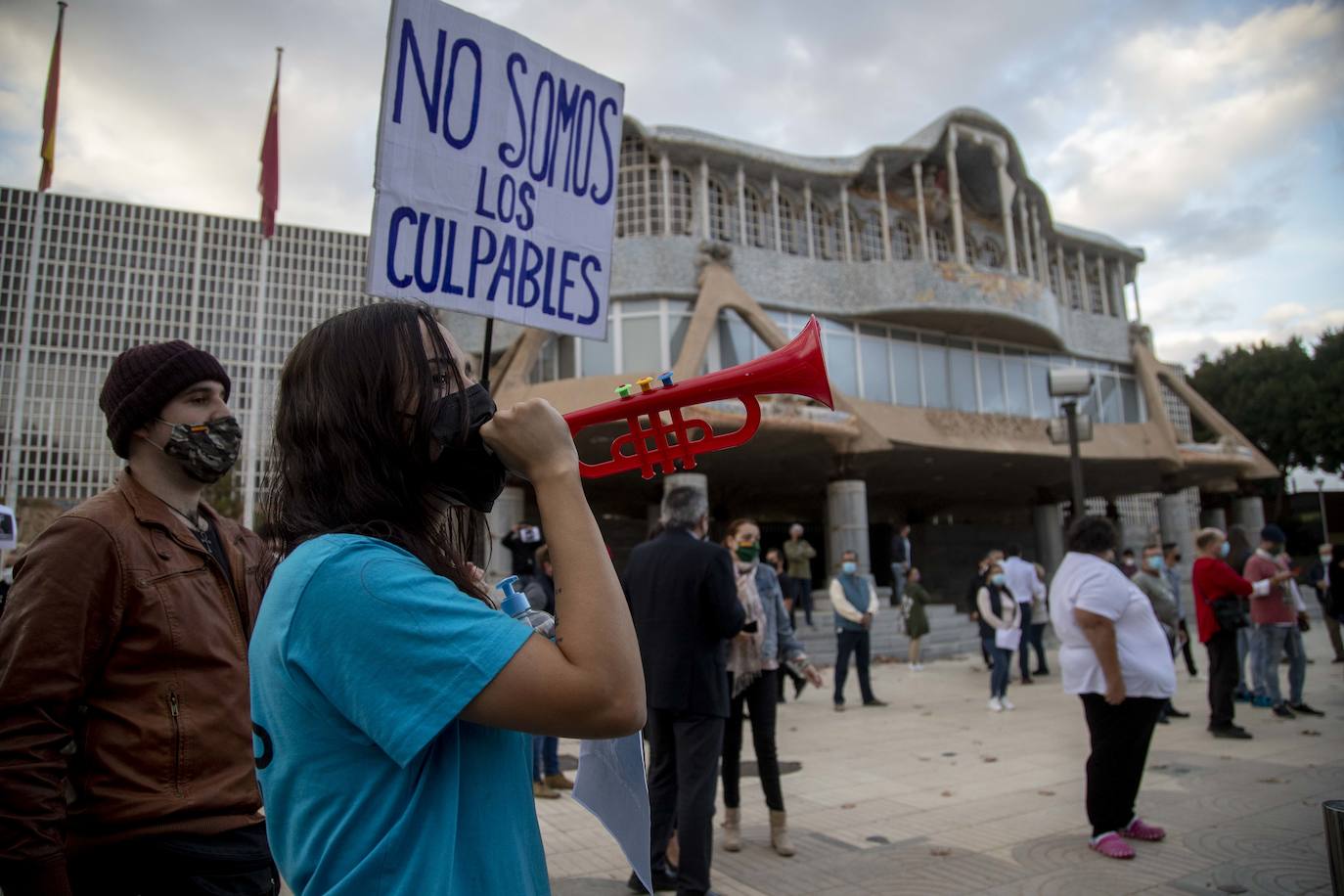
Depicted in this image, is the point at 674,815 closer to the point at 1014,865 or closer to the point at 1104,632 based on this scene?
the point at 1014,865

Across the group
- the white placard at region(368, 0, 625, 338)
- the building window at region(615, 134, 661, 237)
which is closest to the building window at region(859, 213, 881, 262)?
the building window at region(615, 134, 661, 237)

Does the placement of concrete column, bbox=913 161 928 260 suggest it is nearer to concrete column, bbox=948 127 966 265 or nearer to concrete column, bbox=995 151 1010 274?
concrete column, bbox=948 127 966 265

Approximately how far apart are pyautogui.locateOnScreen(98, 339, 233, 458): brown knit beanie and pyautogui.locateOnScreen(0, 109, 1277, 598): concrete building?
590 inches

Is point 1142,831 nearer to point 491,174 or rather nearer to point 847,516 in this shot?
point 491,174

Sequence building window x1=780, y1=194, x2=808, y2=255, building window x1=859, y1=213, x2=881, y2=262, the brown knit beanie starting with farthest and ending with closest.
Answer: building window x1=859, y1=213, x2=881, y2=262, building window x1=780, y1=194, x2=808, y2=255, the brown knit beanie

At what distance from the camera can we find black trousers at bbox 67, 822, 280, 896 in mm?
1947

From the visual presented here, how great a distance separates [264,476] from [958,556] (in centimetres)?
3525

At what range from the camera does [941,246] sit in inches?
1085

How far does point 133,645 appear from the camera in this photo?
2098mm

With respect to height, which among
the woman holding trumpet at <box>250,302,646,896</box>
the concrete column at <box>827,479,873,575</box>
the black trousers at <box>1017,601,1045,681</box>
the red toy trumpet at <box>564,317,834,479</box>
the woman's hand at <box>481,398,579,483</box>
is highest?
the concrete column at <box>827,479,873,575</box>

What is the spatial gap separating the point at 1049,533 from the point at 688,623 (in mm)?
30214

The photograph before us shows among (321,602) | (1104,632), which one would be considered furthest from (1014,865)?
(321,602)

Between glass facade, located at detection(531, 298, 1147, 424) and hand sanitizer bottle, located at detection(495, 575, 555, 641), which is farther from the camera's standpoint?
glass facade, located at detection(531, 298, 1147, 424)

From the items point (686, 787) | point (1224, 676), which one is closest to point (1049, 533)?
point (1224, 676)
